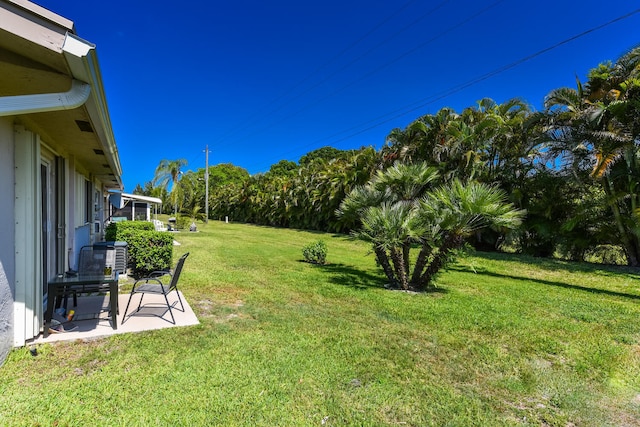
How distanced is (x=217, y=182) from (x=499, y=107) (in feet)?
205

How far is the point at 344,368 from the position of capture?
11.3 feet

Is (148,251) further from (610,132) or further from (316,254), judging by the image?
(610,132)

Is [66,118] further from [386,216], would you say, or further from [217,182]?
[217,182]

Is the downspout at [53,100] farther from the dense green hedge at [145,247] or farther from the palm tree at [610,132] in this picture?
the palm tree at [610,132]

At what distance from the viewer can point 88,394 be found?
9.18ft

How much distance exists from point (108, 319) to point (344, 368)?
3.34 m

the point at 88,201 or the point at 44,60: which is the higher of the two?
the point at 44,60

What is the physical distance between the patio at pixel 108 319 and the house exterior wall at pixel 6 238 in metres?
0.45

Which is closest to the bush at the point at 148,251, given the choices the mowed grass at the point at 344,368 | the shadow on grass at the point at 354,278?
the mowed grass at the point at 344,368

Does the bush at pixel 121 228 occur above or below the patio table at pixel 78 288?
above

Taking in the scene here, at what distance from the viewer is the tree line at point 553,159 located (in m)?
11.7

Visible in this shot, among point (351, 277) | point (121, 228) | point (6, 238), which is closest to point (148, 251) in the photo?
Result: point (121, 228)

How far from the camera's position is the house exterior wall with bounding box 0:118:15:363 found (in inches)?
124

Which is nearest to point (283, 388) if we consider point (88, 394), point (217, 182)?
point (88, 394)
